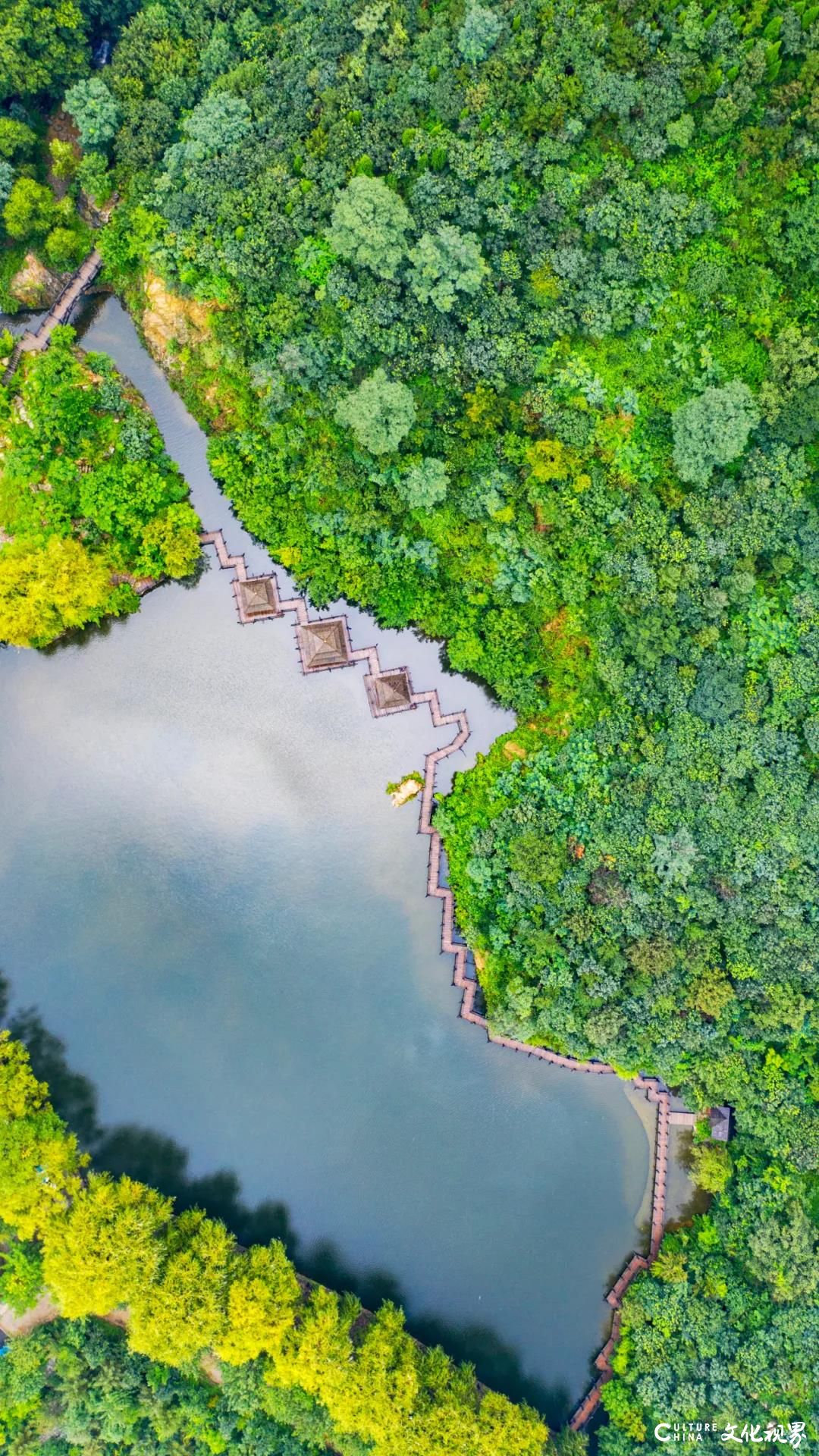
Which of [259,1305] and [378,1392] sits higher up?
[259,1305]

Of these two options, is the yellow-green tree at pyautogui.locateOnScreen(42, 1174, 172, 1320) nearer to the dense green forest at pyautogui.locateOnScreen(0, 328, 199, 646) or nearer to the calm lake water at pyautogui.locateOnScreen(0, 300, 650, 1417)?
the calm lake water at pyautogui.locateOnScreen(0, 300, 650, 1417)

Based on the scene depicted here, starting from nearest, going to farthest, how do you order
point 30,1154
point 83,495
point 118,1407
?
1. point 118,1407
2. point 30,1154
3. point 83,495

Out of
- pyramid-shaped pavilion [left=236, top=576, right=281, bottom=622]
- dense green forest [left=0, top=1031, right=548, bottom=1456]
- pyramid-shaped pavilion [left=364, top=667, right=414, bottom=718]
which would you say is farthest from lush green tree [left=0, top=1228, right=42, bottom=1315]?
pyramid-shaped pavilion [left=236, top=576, right=281, bottom=622]

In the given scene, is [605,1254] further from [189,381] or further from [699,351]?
[189,381]

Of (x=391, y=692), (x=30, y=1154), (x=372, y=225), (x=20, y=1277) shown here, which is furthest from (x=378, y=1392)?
(x=372, y=225)

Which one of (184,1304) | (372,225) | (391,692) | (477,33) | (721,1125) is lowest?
(184,1304)

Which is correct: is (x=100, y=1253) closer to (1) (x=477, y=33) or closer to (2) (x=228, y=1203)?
(2) (x=228, y=1203)
